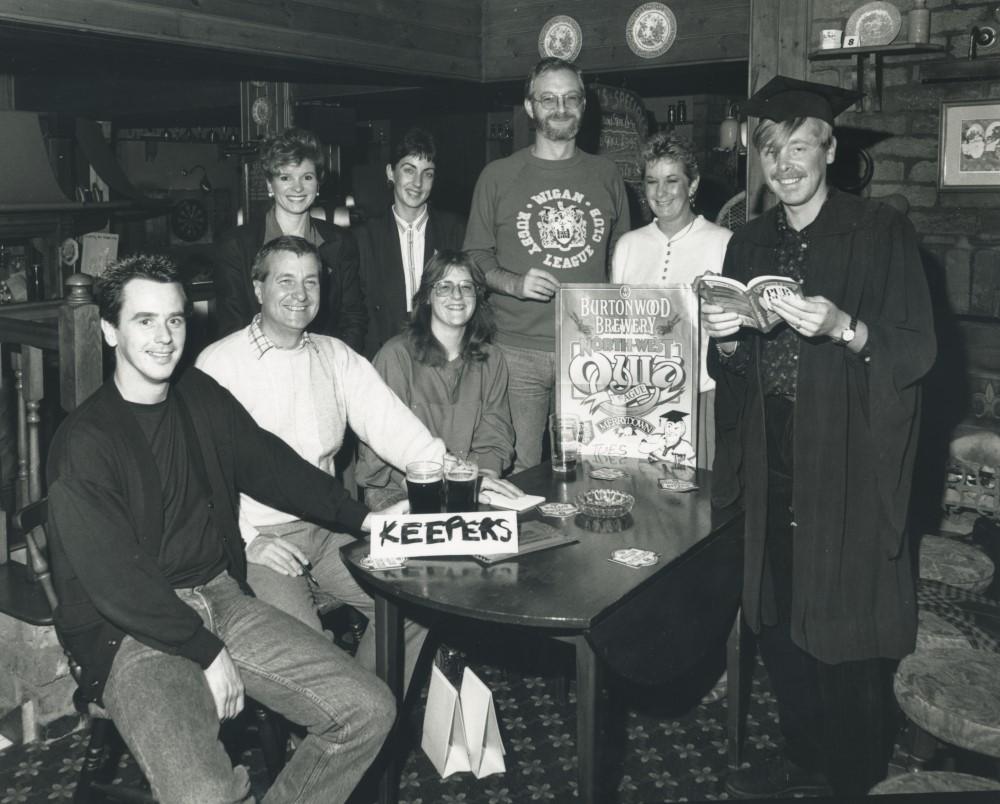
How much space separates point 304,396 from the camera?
9.91 feet

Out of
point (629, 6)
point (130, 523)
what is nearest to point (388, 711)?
point (130, 523)

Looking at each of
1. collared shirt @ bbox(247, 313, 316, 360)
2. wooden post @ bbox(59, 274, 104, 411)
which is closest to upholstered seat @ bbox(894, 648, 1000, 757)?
collared shirt @ bbox(247, 313, 316, 360)

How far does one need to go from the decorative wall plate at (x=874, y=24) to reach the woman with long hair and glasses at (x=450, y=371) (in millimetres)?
2451

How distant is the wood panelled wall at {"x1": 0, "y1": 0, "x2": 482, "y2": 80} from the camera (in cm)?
474

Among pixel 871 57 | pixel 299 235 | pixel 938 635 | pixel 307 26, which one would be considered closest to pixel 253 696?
pixel 938 635

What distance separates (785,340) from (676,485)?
548 mm

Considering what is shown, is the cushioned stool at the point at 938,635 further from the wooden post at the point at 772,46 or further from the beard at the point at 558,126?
the wooden post at the point at 772,46

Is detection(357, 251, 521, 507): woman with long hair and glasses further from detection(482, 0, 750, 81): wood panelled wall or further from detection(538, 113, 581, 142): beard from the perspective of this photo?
detection(482, 0, 750, 81): wood panelled wall

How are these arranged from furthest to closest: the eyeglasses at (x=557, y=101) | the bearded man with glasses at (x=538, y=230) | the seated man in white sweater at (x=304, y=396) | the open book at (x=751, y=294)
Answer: the bearded man with glasses at (x=538, y=230) → the eyeglasses at (x=557, y=101) → the seated man in white sweater at (x=304, y=396) → the open book at (x=751, y=294)

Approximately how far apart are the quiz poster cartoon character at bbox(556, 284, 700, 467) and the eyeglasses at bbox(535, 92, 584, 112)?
81 cm

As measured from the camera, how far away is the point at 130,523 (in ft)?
7.48

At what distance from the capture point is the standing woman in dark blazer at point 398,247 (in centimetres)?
392

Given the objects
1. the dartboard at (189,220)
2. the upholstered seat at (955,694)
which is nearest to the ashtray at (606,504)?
the upholstered seat at (955,694)

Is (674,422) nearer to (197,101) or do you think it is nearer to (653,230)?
(653,230)
